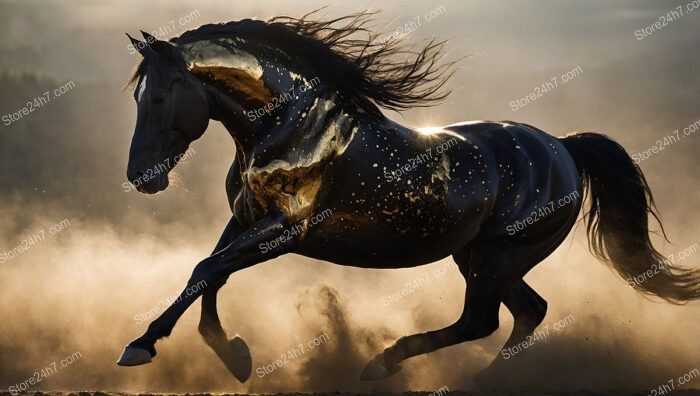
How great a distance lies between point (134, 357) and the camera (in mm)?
4699

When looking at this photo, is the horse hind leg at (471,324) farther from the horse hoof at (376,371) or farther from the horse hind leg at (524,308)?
the horse hind leg at (524,308)

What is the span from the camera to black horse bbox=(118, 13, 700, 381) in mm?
5027

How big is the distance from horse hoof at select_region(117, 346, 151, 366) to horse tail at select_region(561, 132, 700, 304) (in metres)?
3.22

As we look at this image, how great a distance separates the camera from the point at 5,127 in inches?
703

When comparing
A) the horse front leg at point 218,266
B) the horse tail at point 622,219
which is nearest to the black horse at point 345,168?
the horse front leg at point 218,266

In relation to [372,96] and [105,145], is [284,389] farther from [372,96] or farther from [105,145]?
[105,145]

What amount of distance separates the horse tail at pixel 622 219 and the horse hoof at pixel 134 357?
10.6 feet

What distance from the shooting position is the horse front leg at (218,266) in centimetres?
477

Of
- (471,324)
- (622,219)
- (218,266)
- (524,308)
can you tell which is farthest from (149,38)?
(622,219)

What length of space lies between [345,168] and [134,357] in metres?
1.48

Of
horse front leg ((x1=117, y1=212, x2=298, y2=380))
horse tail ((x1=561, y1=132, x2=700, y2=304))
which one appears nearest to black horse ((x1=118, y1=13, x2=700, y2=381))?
horse front leg ((x1=117, y1=212, x2=298, y2=380))

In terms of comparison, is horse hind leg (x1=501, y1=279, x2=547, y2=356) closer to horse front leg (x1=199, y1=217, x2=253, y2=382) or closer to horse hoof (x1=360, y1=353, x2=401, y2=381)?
horse hoof (x1=360, y1=353, x2=401, y2=381)

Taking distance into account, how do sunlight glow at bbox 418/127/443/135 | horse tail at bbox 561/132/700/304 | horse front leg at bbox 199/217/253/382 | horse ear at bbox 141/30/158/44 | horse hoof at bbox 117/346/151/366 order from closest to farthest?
horse hoof at bbox 117/346/151/366
horse ear at bbox 141/30/158/44
horse front leg at bbox 199/217/253/382
sunlight glow at bbox 418/127/443/135
horse tail at bbox 561/132/700/304

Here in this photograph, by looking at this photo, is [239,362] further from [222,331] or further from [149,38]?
[149,38]
